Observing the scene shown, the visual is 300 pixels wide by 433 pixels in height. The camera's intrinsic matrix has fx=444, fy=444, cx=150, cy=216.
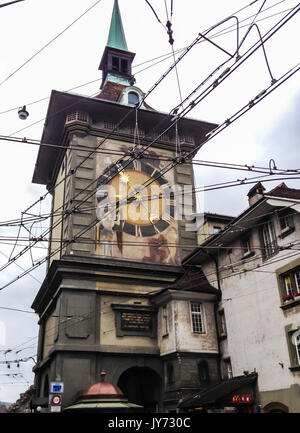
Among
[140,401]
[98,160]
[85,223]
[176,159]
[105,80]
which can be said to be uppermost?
[105,80]

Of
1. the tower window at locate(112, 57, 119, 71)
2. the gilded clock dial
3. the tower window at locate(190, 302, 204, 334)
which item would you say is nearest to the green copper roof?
the tower window at locate(112, 57, 119, 71)

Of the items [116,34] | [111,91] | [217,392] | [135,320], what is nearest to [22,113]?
[217,392]

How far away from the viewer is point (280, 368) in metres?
20.8

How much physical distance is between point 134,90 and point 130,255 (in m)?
14.5

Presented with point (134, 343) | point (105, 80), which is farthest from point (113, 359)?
point (105, 80)

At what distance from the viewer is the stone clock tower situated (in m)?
26.3

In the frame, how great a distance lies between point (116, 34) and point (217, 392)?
36.3 m

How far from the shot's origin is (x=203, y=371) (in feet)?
84.1

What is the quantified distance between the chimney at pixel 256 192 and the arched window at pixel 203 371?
32.2 feet

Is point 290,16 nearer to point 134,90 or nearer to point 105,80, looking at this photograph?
point 134,90

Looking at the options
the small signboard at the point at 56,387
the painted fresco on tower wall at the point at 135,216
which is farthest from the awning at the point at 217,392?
the painted fresco on tower wall at the point at 135,216

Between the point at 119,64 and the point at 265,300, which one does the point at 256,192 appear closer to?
the point at 265,300

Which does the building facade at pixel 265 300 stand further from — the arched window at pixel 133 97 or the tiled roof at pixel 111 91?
the tiled roof at pixel 111 91

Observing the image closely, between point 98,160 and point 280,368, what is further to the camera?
point 98,160
